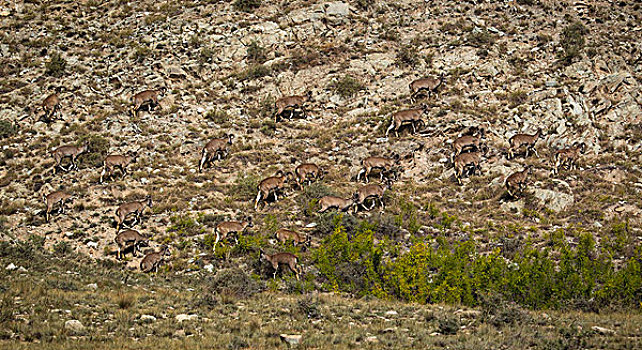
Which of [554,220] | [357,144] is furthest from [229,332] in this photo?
[357,144]

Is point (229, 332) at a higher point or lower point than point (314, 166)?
higher

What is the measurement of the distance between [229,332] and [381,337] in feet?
13.1

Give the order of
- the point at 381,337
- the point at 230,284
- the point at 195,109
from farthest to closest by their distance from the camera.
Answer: the point at 195,109 → the point at 230,284 → the point at 381,337

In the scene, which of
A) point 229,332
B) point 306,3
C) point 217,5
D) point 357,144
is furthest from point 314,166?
point 217,5

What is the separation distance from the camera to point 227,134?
30078 millimetres

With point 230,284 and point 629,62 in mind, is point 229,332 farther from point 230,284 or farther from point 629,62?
point 629,62

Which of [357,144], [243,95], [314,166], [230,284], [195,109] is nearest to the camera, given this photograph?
[230,284]

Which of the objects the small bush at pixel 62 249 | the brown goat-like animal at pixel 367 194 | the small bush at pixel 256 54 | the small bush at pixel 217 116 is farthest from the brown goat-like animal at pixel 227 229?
the small bush at pixel 256 54

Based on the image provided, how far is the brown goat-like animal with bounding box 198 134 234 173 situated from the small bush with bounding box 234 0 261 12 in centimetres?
1709

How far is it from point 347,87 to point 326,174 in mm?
8814

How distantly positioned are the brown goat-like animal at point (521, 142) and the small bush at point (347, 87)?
10989 millimetres

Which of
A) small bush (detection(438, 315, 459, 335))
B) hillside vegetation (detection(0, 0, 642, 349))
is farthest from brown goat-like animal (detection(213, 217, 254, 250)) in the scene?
small bush (detection(438, 315, 459, 335))

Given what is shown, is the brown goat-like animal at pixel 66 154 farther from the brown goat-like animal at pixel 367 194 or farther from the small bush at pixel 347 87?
the small bush at pixel 347 87

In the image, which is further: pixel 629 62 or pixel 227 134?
pixel 629 62
